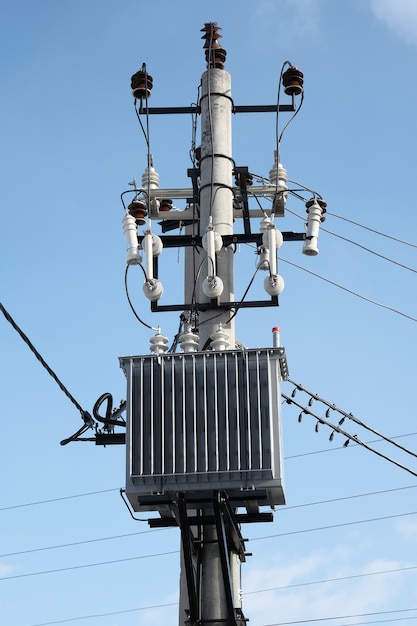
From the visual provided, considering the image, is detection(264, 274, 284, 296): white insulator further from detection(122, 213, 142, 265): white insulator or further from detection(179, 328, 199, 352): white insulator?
detection(122, 213, 142, 265): white insulator

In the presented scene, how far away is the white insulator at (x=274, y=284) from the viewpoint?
17316 millimetres

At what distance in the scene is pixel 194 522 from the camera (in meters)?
16.3

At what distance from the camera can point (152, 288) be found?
1753 centimetres

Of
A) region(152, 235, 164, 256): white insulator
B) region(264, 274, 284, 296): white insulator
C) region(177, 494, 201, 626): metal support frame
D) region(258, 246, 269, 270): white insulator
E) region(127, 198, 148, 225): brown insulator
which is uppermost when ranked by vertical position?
region(127, 198, 148, 225): brown insulator

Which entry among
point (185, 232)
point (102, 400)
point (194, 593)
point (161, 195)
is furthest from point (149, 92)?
point (194, 593)

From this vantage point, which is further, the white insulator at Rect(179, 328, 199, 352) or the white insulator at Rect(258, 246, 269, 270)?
the white insulator at Rect(258, 246, 269, 270)

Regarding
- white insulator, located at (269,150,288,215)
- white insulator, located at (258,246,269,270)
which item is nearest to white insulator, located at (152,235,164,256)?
white insulator, located at (258,246,269,270)

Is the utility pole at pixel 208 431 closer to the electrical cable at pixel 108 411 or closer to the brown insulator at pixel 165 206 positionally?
the electrical cable at pixel 108 411

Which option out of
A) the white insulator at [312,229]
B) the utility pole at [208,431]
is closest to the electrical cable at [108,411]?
the utility pole at [208,431]

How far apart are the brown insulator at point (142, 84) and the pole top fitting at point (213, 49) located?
3.21 ft

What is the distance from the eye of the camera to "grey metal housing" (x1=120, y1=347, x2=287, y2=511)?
51.4 feet

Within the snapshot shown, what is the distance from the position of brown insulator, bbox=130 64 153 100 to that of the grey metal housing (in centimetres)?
521

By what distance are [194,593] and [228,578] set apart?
430 mm

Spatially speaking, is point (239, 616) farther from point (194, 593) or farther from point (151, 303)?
point (151, 303)
